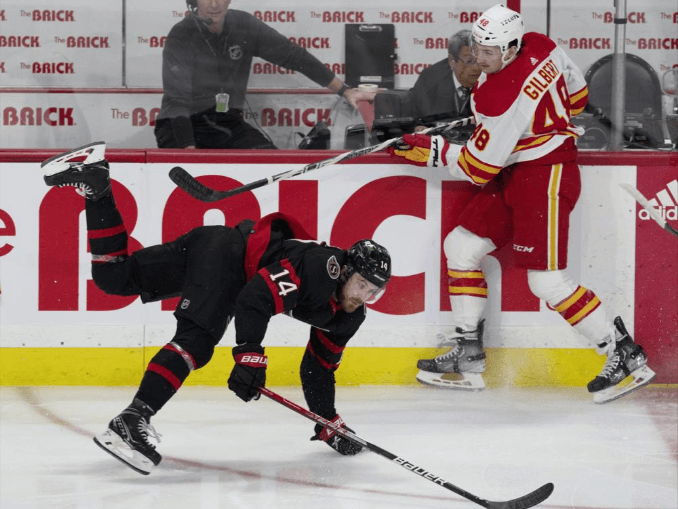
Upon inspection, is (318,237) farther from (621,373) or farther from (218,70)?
(621,373)

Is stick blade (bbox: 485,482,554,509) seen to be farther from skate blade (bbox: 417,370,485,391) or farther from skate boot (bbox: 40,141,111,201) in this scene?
skate boot (bbox: 40,141,111,201)

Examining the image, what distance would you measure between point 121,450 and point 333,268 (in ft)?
2.57

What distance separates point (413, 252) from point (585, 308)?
0.69 m

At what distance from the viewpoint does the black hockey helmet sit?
3195mm

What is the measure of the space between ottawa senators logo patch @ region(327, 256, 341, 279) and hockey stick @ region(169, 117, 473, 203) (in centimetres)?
90

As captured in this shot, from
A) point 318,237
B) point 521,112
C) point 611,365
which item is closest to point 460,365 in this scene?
point 611,365

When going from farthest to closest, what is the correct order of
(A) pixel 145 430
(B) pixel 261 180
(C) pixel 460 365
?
1. (C) pixel 460 365
2. (B) pixel 261 180
3. (A) pixel 145 430

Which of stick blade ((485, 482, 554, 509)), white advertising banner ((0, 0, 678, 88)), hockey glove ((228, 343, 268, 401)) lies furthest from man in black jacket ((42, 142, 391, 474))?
white advertising banner ((0, 0, 678, 88))

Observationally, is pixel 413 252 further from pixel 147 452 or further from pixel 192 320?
pixel 147 452

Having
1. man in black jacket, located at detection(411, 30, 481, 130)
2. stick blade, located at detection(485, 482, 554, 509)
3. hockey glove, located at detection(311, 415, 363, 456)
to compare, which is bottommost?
stick blade, located at detection(485, 482, 554, 509)

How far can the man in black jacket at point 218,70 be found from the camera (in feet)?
14.0

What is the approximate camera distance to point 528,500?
305 centimetres

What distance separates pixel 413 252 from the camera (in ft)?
14.2

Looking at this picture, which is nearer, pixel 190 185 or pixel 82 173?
pixel 82 173
